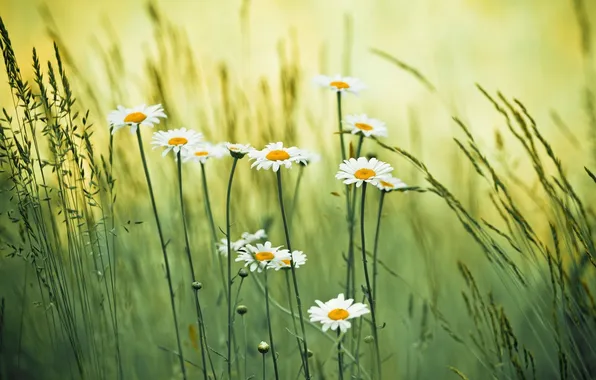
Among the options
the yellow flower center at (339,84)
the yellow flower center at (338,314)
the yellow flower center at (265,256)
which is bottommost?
the yellow flower center at (338,314)

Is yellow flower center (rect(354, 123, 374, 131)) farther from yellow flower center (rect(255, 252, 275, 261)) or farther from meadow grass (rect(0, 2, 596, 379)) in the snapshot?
yellow flower center (rect(255, 252, 275, 261))

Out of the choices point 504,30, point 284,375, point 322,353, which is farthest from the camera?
point 504,30

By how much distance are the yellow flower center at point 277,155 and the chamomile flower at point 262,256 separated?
0.15m

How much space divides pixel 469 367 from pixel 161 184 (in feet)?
3.44

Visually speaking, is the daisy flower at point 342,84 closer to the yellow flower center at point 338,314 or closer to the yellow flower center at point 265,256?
the yellow flower center at point 265,256

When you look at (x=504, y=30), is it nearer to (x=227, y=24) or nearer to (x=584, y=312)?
(x=227, y=24)

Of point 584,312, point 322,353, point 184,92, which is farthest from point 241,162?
point 584,312

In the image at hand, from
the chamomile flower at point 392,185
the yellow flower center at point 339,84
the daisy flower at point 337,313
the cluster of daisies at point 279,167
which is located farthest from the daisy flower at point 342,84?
the daisy flower at point 337,313

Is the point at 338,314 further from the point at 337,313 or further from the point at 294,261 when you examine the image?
the point at 294,261

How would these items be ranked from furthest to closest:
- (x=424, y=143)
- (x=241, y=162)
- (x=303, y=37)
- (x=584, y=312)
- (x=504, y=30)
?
(x=504, y=30)
(x=303, y=37)
(x=424, y=143)
(x=241, y=162)
(x=584, y=312)

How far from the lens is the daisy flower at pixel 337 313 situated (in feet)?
3.40

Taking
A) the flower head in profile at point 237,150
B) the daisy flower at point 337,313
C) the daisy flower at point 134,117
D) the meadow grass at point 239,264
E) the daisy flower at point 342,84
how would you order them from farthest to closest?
the meadow grass at point 239,264 < the daisy flower at point 342,84 < the daisy flower at point 134,117 < the flower head in profile at point 237,150 < the daisy flower at point 337,313

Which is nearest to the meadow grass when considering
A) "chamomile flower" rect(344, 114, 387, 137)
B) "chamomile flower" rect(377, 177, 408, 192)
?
"chamomile flower" rect(344, 114, 387, 137)

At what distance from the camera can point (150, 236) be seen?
77.9 inches
